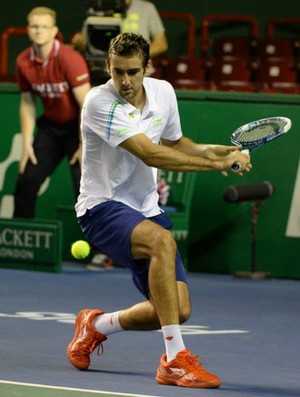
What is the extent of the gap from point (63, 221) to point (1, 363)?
5.32m

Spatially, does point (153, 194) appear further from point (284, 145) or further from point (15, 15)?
point (15, 15)

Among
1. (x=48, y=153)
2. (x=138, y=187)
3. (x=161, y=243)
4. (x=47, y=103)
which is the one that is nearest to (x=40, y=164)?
(x=48, y=153)

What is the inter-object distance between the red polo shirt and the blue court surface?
145 cm

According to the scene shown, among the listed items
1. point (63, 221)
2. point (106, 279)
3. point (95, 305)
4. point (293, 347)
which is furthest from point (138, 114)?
point (63, 221)

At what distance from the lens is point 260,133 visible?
739cm

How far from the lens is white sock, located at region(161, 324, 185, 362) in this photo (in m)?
7.18

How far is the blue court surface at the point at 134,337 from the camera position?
23.4 feet

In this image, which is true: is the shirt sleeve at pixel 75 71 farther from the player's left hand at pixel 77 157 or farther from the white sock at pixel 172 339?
the white sock at pixel 172 339

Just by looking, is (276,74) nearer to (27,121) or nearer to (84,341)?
(27,121)

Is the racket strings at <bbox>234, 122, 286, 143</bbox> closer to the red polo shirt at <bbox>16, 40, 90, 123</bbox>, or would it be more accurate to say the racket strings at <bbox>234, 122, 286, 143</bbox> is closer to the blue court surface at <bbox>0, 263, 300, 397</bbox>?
the blue court surface at <bbox>0, 263, 300, 397</bbox>

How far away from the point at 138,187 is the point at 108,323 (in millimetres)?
797

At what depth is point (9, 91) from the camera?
1345cm

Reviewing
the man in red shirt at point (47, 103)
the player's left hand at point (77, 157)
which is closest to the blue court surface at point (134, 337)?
the man in red shirt at point (47, 103)

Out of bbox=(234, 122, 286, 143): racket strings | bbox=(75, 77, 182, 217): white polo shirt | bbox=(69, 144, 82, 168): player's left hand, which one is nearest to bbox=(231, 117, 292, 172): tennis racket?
bbox=(234, 122, 286, 143): racket strings
